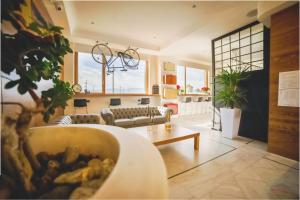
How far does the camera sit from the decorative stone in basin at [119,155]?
19.1 inches

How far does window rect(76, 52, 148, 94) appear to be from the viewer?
18.5 ft

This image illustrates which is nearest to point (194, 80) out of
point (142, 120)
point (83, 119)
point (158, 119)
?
point (158, 119)

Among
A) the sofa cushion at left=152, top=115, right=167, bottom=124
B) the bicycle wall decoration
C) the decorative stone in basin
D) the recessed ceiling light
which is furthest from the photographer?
the sofa cushion at left=152, top=115, right=167, bottom=124

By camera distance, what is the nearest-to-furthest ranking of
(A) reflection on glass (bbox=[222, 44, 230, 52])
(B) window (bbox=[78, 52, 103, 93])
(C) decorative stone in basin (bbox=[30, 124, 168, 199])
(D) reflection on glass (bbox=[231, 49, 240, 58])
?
(C) decorative stone in basin (bbox=[30, 124, 168, 199])
(D) reflection on glass (bbox=[231, 49, 240, 58])
(A) reflection on glass (bbox=[222, 44, 230, 52])
(B) window (bbox=[78, 52, 103, 93])

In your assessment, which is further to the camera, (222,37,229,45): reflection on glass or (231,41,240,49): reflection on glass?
(222,37,229,45): reflection on glass

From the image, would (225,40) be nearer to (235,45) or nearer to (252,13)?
(235,45)

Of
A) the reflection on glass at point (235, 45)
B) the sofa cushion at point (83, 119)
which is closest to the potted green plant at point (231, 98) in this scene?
the reflection on glass at point (235, 45)

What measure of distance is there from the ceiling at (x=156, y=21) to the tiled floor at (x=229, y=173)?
3154 millimetres

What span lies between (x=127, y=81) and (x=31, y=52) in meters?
5.75

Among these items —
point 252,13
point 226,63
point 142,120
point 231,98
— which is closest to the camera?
point 252,13

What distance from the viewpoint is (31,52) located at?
0.82 metres

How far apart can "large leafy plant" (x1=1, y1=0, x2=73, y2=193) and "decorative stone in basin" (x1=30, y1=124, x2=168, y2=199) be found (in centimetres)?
15

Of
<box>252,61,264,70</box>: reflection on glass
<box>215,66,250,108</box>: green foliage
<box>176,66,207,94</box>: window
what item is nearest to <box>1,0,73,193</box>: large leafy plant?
<box>215,66,250,108</box>: green foliage

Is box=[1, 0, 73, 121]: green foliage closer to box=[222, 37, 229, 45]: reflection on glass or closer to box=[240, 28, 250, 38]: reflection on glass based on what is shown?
box=[240, 28, 250, 38]: reflection on glass
